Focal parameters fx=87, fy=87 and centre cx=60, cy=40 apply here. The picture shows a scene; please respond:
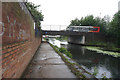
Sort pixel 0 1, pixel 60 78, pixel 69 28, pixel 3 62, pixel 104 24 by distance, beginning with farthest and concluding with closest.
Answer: pixel 104 24
pixel 69 28
pixel 60 78
pixel 3 62
pixel 0 1

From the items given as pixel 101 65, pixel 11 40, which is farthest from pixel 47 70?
pixel 101 65

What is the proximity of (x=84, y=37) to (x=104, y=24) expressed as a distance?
33.9 feet

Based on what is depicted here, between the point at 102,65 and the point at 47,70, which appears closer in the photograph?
the point at 47,70

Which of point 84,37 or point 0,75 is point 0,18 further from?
point 84,37

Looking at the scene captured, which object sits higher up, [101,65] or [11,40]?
[11,40]

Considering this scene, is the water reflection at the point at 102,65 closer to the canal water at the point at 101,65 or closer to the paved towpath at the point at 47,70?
the canal water at the point at 101,65

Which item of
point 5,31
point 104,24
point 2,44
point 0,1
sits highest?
point 104,24

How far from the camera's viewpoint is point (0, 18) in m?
1.56

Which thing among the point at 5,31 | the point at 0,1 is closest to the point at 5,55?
the point at 5,31

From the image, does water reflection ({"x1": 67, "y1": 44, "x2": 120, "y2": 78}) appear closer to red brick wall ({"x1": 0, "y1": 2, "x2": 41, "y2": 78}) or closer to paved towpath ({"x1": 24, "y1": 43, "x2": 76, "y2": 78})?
paved towpath ({"x1": 24, "y1": 43, "x2": 76, "y2": 78})

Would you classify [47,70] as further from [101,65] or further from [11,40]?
[101,65]

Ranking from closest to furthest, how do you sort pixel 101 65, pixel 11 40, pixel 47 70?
pixel 11 40
pixel 47 70
pixel 101 65

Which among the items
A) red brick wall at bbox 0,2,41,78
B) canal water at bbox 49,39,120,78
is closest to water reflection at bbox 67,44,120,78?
canal water at bbox 49,39,120,78

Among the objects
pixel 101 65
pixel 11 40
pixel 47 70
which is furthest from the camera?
pixel 101 65
